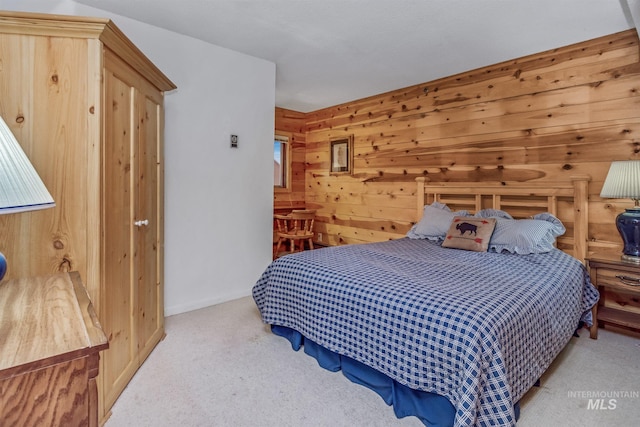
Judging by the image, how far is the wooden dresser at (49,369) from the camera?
729mm

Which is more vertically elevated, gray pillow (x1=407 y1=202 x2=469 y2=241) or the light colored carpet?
gray pillow (x1=407 y1=202 x2=469 y2=241)

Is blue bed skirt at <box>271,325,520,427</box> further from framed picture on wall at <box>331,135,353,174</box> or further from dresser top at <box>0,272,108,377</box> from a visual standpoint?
framed picture on wall at <box>331,135,353,174</box>

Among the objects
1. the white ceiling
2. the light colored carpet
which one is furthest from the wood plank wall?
the light colored carpet

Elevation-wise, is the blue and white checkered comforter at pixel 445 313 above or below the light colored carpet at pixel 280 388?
above

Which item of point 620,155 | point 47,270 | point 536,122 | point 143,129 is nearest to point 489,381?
point 47,270

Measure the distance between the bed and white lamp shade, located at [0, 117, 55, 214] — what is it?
1.44 meters

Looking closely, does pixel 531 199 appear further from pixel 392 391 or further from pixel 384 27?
pixel 392 391

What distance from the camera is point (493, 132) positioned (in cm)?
345

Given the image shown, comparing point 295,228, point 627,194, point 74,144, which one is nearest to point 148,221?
point 74,144

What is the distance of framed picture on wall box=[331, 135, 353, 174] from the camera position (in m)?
4.97

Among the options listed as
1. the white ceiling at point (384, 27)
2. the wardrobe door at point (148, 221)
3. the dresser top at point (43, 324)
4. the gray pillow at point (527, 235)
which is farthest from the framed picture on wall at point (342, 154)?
the dresser top at point (43, 324)

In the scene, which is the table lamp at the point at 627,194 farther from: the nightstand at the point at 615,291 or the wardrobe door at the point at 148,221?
the wardrobe door at the point at 148,221

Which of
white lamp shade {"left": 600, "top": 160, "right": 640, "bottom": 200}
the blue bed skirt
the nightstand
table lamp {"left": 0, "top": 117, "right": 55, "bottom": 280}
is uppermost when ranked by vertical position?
white lamp shade {"left": 600, "top": 160, "right": 640, "bottom": 200}

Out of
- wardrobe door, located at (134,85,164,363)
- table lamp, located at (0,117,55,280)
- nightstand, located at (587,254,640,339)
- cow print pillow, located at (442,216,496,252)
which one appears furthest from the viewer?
cow print pillow, located at (442,216,496,252)
